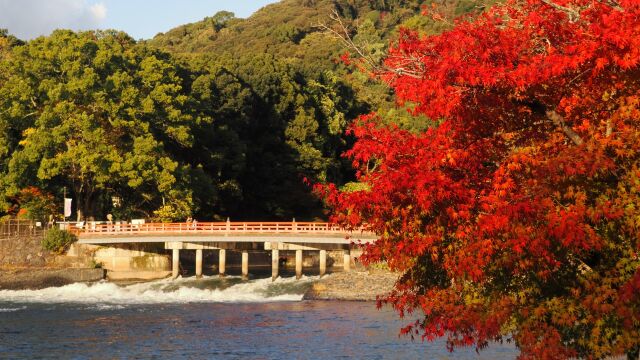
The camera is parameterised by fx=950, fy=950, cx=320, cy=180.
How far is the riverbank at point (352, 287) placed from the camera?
51.7m

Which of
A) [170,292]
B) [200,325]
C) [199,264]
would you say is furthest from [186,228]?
[200,325]

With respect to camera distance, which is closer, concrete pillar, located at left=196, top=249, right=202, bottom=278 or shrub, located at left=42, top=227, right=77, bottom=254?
concrete pillar, located at left=196, top=249, right=202, bottom=278

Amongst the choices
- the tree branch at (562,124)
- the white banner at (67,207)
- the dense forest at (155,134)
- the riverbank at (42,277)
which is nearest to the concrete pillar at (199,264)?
the dense forest at (155,134)

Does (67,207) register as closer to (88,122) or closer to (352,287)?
(88,122)

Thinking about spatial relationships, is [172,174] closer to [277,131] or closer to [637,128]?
[277,131]

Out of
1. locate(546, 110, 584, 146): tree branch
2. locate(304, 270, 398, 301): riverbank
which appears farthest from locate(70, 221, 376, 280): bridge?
locate(546, 110, 584, 146): tree branch

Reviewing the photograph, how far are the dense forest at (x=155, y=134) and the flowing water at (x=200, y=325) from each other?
374 inches

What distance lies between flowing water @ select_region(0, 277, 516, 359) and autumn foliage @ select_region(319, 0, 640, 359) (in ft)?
62.6

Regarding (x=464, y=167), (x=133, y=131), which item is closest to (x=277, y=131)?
(x=133, y=131)

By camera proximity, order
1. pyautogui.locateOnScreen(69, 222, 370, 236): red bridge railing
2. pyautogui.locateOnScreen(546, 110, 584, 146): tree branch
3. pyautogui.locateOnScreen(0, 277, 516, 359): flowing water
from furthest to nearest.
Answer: pyautogui.locateOnScreen(69, 222, 370, 236): red bridge railing
pyautogui.locateOnScreen(0, 277, 516, 359): flowing water
pyautogui.locateOnScreen(546, 110, 584, 146): tree branch

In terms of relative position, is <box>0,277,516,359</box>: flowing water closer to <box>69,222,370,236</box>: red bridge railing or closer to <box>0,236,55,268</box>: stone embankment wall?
<box>69,222,370,236</box>: red bridge railing

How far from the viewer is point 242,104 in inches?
3248

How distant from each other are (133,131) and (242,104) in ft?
57.9

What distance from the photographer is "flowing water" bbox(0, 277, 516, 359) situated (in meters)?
34.8
